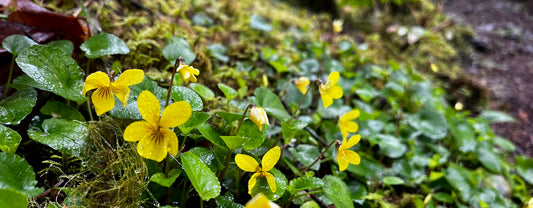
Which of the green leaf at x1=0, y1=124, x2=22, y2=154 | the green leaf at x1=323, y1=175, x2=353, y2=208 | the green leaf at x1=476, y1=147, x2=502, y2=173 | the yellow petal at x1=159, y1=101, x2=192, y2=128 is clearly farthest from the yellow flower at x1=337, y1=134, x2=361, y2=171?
the green leaf at x1=476, y1=147, x2=502, y2=173

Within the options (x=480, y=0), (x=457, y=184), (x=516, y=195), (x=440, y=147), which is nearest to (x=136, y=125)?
(x=457, y=184)

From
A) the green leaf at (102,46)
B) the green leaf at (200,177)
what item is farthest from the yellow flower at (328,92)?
the green leaf at (102,46)

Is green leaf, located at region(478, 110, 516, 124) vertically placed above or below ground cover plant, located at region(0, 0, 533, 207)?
below

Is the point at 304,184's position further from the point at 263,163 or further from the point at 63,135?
the point at 63,135

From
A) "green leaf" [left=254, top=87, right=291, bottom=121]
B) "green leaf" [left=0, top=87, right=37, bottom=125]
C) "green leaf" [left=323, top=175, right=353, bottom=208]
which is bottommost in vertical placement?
"green leaf" [left=323, top=175, right=353, bottom=208]

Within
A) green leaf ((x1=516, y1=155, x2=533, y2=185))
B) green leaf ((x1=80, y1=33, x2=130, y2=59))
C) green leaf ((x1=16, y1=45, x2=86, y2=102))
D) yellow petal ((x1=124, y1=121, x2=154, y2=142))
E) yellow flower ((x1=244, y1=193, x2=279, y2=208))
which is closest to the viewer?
yellow flower ((x1=244, y1=193, x2=279, y2=208))

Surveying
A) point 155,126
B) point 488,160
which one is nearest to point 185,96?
point 155,126

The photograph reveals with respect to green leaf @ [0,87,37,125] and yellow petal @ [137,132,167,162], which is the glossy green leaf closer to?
yellow petal @ [137,132,167,162]

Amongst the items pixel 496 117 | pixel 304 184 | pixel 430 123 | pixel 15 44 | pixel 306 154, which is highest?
pixel 15 44
